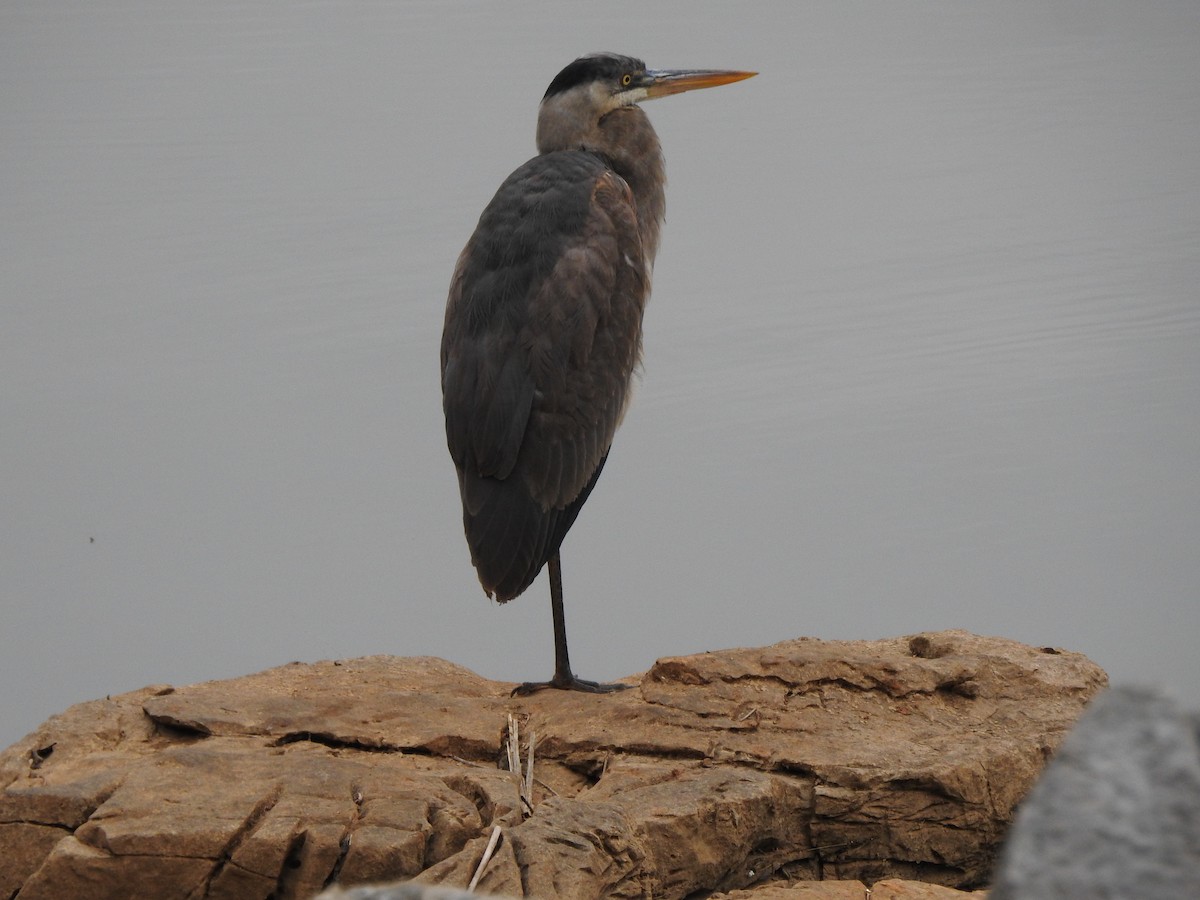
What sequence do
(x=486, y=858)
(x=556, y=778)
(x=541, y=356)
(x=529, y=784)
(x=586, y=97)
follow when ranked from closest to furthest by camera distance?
1. (x=486, y=858)
2. (x=529, y=784)
3. (x=556, y=778)
4. (x=541, y=356)
5. (x=586, y=97)

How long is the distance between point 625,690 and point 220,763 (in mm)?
1317

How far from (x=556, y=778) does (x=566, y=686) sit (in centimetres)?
67

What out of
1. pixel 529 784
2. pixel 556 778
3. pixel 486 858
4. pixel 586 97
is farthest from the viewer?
pixel 586 97

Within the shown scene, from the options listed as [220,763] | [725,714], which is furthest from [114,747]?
[725,714]

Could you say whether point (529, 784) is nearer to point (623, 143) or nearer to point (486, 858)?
point (486, 858)

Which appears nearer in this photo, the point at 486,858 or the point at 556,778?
the point at 486,858

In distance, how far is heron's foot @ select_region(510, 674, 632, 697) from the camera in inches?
169

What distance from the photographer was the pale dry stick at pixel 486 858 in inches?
111

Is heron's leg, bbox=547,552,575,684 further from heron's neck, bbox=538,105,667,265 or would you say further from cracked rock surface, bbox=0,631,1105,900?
heron's neck, bbox=538,105,667,265

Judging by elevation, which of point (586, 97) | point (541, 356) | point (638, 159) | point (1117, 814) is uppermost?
point (586, 97)

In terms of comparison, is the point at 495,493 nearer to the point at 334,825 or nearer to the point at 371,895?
the point at 334,825

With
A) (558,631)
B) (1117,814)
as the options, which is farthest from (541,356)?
(1117,814)

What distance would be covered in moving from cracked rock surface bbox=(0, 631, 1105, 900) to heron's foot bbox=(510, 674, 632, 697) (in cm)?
5

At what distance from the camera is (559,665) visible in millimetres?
4371
